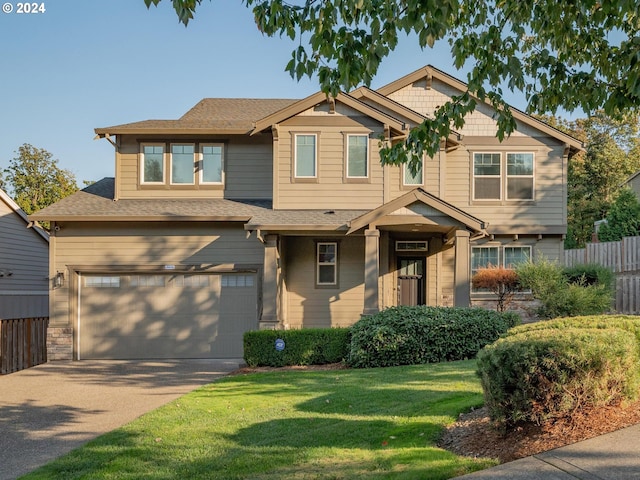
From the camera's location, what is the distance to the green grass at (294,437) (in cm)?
545

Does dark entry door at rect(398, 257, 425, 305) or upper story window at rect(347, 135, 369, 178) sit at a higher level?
upper story window at rect(347, 135, 369, 178)

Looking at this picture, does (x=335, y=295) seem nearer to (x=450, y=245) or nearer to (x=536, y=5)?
(x=450, y=245)

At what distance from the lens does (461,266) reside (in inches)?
585

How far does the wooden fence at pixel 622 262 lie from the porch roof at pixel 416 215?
Answer: 5.59 m

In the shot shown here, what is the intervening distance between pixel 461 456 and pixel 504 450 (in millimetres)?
372

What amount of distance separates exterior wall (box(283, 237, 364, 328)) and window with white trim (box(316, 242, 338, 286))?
12 cm

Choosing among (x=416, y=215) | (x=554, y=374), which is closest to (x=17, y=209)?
(x=416, y=215)

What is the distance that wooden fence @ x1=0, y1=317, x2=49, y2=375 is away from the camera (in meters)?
14.8

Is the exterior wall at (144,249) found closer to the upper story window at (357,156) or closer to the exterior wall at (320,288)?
the exterior wall at (320,288)

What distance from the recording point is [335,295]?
16.7m

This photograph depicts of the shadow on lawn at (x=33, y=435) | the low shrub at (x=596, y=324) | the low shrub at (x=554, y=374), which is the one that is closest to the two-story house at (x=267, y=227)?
the shadow on lawn at (x=33, y=435)

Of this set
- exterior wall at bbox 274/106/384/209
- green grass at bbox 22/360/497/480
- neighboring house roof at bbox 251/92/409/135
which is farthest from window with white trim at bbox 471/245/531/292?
green grass at bbox 22/360/497/480

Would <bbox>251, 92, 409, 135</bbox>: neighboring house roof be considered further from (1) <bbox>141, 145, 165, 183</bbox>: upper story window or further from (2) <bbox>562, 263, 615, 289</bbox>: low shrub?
(2) <bbox>562, 263, 615, 289</bbox>: low shrub

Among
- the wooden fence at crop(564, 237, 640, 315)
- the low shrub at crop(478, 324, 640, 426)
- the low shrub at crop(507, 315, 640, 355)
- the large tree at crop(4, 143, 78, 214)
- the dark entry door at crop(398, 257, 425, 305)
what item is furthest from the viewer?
the large tree at crop(4, 143, 78, 214)
